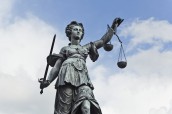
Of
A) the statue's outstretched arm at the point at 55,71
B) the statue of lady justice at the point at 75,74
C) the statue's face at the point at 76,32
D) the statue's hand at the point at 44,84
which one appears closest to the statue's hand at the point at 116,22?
the statue of lady justice at the point at 75,74

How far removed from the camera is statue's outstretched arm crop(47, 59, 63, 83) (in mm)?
12071

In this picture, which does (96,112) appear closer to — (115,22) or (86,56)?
(86,56)

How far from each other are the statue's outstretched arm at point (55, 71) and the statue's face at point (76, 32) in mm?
713

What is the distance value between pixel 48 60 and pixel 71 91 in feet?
4.45

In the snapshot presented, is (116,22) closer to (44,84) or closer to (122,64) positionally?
(122,64)

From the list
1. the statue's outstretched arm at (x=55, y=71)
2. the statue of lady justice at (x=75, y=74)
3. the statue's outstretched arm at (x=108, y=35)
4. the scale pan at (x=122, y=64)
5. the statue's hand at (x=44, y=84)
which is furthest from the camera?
the statue's outstretched arm at (x=108, y=35)

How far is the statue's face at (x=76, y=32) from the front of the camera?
12594 mm

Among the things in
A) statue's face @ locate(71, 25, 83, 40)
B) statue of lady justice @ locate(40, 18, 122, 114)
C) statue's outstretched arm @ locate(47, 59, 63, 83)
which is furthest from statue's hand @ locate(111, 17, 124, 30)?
statue's outstretched arm @ locate(47, 59, 63, 83)

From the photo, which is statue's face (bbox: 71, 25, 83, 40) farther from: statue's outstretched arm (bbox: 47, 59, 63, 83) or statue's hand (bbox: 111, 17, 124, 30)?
statue's hand (bbox: 111, 17, 124, 30)

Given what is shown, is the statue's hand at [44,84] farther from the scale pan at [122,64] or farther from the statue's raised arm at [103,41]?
the scale pan at [122,64]

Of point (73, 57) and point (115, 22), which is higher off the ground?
point (115, 22)

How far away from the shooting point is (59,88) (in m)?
11.6

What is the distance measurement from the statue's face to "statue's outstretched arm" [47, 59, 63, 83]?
71cm

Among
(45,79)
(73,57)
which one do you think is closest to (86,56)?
(73,57)
